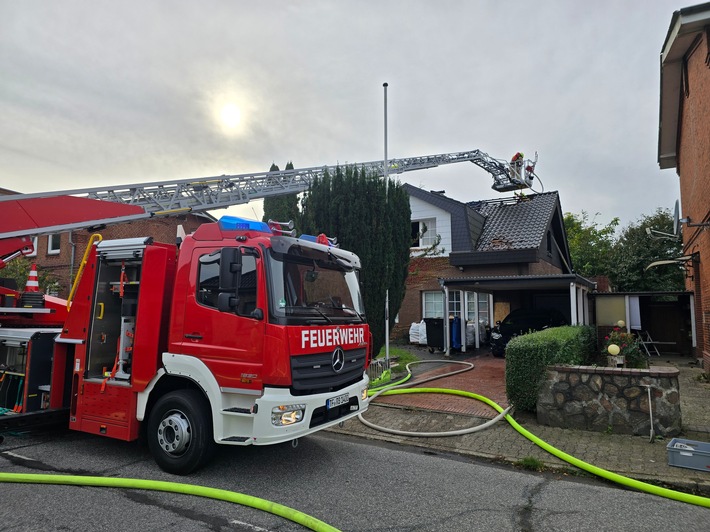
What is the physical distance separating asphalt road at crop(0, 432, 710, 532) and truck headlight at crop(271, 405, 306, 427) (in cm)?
67

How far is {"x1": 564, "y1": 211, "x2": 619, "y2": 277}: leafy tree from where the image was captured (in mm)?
32844

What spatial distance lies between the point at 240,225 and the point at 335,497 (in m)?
2.92

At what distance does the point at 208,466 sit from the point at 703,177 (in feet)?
37.7

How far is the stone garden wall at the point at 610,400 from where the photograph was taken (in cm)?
612

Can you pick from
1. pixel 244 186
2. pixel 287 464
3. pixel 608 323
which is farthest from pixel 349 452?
pixel 608 323

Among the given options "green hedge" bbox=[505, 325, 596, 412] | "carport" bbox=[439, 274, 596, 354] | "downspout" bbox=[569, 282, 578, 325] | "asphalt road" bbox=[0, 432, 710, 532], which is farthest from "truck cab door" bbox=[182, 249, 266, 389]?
"downspout" bbox=[569, 282, 578, 325]

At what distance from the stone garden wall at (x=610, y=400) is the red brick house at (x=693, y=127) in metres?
5.06

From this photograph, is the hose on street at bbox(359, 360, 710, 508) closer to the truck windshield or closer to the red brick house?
the truck windshield

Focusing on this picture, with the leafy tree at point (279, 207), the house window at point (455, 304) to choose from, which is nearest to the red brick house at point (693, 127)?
the house window at point (455, 304)

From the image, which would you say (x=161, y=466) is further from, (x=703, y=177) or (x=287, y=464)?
(x=703, y=177)

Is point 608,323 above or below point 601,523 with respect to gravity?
above

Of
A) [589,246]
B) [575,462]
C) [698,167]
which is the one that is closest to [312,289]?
[575,462]

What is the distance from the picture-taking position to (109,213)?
6.89m

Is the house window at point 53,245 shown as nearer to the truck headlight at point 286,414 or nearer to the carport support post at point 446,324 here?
the carport support post at point 446,324
